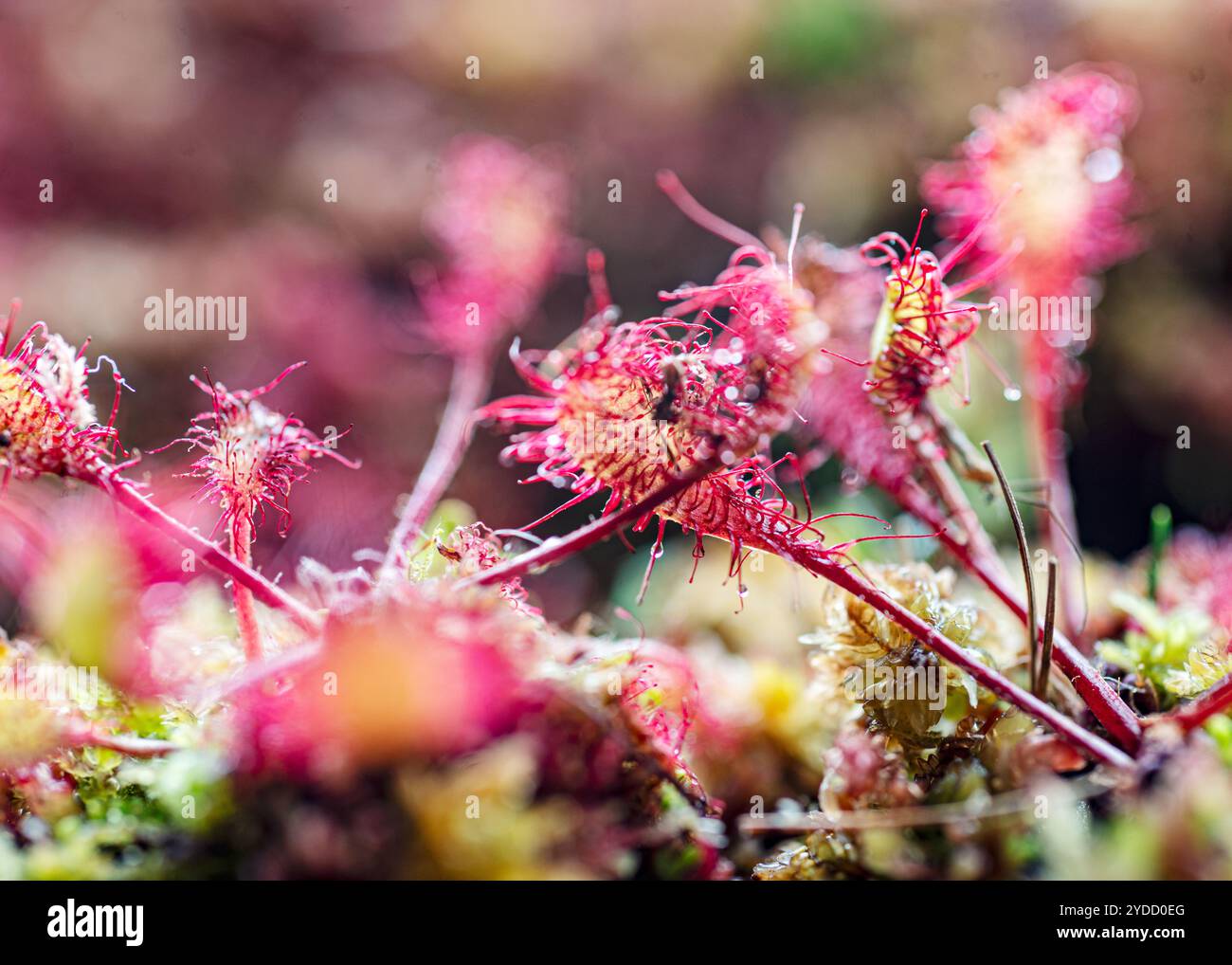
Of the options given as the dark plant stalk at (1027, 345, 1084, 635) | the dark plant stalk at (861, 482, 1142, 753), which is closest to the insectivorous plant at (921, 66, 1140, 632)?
the dark plant stalk at (1027, 345, 1084, 635)

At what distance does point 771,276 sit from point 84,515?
39cm

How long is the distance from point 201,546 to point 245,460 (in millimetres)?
58

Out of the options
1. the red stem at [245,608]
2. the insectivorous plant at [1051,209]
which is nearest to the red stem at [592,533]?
the red stem at [245,608]

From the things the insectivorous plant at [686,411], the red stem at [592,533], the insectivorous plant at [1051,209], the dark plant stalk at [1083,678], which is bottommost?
the dark plant stalk at [1083,678]

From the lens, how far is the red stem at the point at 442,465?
452 mm

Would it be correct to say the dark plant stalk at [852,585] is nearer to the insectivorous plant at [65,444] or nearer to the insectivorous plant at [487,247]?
the insectivorous plant at [65,444]

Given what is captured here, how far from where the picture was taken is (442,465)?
0.54 m

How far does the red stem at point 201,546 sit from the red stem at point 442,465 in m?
0.04

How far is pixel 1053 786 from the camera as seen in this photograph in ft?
1.00

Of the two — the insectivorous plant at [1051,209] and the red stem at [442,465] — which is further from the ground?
the insectivorous plant at [1051,209]

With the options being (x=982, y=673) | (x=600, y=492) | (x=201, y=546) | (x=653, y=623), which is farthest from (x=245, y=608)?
(x=653, y=623)

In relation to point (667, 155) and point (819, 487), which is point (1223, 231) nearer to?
point (819, 487)

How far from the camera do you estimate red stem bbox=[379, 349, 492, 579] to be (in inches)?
17.8

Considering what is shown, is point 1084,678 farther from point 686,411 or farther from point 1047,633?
point 686,411
